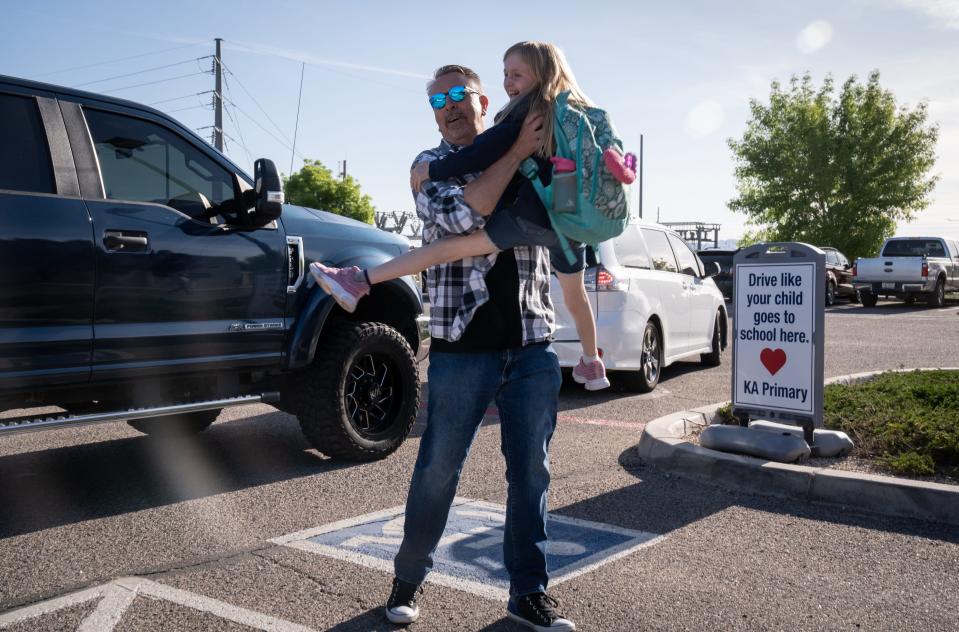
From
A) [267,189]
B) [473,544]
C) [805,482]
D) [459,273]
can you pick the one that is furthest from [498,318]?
[805,482]

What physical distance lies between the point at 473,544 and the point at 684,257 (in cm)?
691

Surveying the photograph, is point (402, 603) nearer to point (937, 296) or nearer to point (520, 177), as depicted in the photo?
point (520, 177)

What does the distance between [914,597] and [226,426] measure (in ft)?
17.2

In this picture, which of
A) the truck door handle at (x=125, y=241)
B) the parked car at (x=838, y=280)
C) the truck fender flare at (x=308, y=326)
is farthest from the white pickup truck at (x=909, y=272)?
the truck door handle at (x=125, y=241)

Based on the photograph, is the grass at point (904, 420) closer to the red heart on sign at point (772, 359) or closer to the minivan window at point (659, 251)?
the red heart on sign at point (772, 359)

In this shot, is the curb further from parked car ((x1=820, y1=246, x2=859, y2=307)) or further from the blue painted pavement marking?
parked car ((x1=820, y1=246, x2=859, y2=307))

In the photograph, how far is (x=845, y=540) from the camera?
13.8ft

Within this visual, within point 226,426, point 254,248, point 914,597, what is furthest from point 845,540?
point 226,426

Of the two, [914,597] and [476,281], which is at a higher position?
[476,281]

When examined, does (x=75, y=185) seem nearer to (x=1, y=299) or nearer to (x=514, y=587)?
(x=1, y=299)

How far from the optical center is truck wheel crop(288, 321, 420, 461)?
5426mm

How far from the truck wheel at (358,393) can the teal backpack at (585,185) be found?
9.73 feet

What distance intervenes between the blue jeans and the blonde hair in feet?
2.45

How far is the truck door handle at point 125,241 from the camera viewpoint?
4480mm
